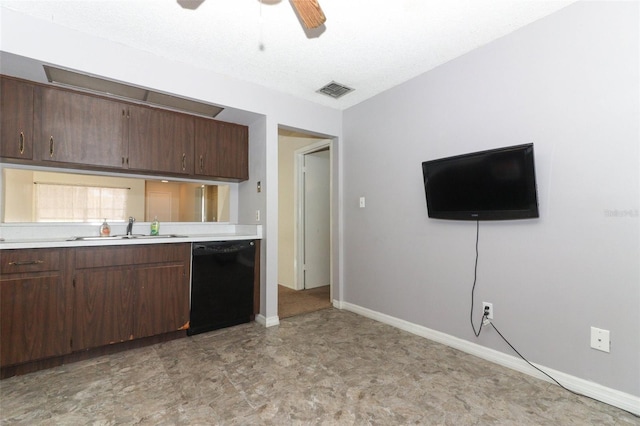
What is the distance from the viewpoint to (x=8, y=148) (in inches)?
88.4

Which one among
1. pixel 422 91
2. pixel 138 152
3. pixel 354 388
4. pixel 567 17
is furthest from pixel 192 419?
pixel 567 17

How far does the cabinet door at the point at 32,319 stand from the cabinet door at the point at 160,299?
18.5 inches

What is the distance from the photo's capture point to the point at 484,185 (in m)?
2.27

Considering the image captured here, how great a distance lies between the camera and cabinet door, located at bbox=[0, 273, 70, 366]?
2.02 metres

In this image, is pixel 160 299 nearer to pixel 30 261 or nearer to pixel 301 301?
pixel 30 261

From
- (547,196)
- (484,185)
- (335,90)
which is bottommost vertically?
(547,196)

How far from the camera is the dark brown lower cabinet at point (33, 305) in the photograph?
203 cm

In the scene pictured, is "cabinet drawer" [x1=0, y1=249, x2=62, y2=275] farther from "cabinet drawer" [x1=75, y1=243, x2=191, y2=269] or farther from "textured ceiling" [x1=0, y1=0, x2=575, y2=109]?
"textured ceiling" [x1=0, y1=0, x2=575, y2=109]

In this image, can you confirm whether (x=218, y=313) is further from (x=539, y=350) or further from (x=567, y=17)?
(x=567, y=17)

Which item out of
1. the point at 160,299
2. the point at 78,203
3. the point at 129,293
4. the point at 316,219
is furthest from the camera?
the point at 316,219

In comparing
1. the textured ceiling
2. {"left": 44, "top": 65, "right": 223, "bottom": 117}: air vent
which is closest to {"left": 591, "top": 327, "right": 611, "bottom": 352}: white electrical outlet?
the textured ceiling

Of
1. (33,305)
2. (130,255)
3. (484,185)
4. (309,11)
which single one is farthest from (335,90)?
(33,305)

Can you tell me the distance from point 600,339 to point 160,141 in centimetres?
370

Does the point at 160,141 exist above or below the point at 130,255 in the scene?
above
